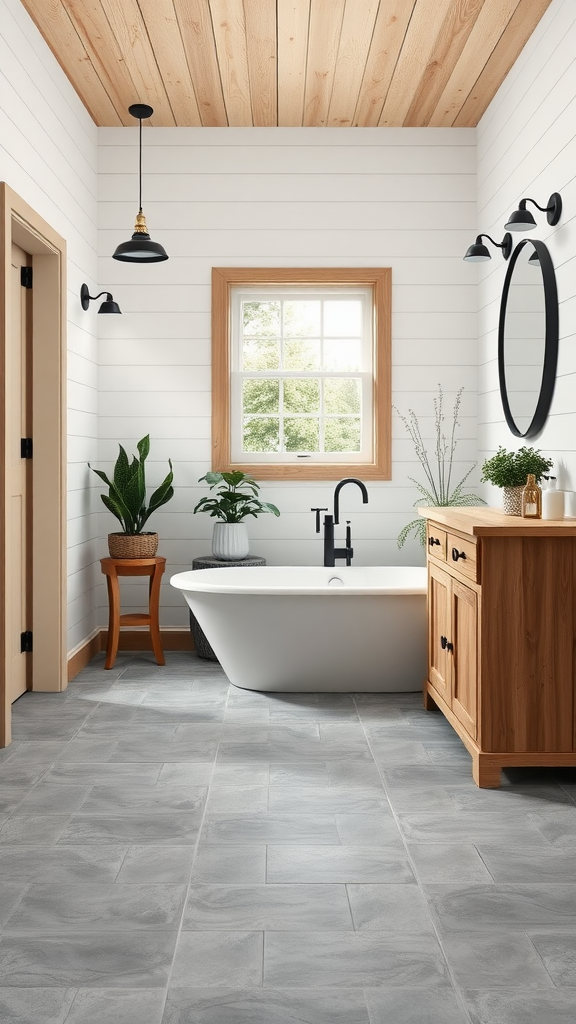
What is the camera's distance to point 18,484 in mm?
3961

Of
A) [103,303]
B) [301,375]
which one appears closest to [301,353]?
[301,375]

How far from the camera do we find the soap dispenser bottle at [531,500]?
3.21m

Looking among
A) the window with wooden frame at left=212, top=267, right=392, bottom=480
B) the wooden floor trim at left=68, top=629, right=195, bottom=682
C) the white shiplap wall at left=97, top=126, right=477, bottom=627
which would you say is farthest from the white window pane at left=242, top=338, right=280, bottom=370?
the wooden floor trim at left=68, top=629, right=195, bottom=682

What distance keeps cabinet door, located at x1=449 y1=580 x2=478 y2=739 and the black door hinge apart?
79.8 inches

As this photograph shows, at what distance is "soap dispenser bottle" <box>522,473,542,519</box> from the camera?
3213 millimetres

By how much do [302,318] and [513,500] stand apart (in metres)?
2.26

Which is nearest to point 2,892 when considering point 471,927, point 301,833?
point 301,833

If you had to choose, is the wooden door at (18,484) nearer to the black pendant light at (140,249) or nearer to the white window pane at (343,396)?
the black pendant light at (140,249)

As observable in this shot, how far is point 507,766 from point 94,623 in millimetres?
2857

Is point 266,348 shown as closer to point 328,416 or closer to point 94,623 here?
point 328,416

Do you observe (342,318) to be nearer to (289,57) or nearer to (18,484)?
(289,57)

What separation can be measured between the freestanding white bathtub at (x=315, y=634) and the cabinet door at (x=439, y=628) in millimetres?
150

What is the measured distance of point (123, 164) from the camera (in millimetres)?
5023

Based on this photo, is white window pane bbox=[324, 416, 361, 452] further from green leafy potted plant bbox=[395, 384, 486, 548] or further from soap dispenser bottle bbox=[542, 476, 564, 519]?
soap dispenser bottle bbox=[542, 476, 564, 519]
